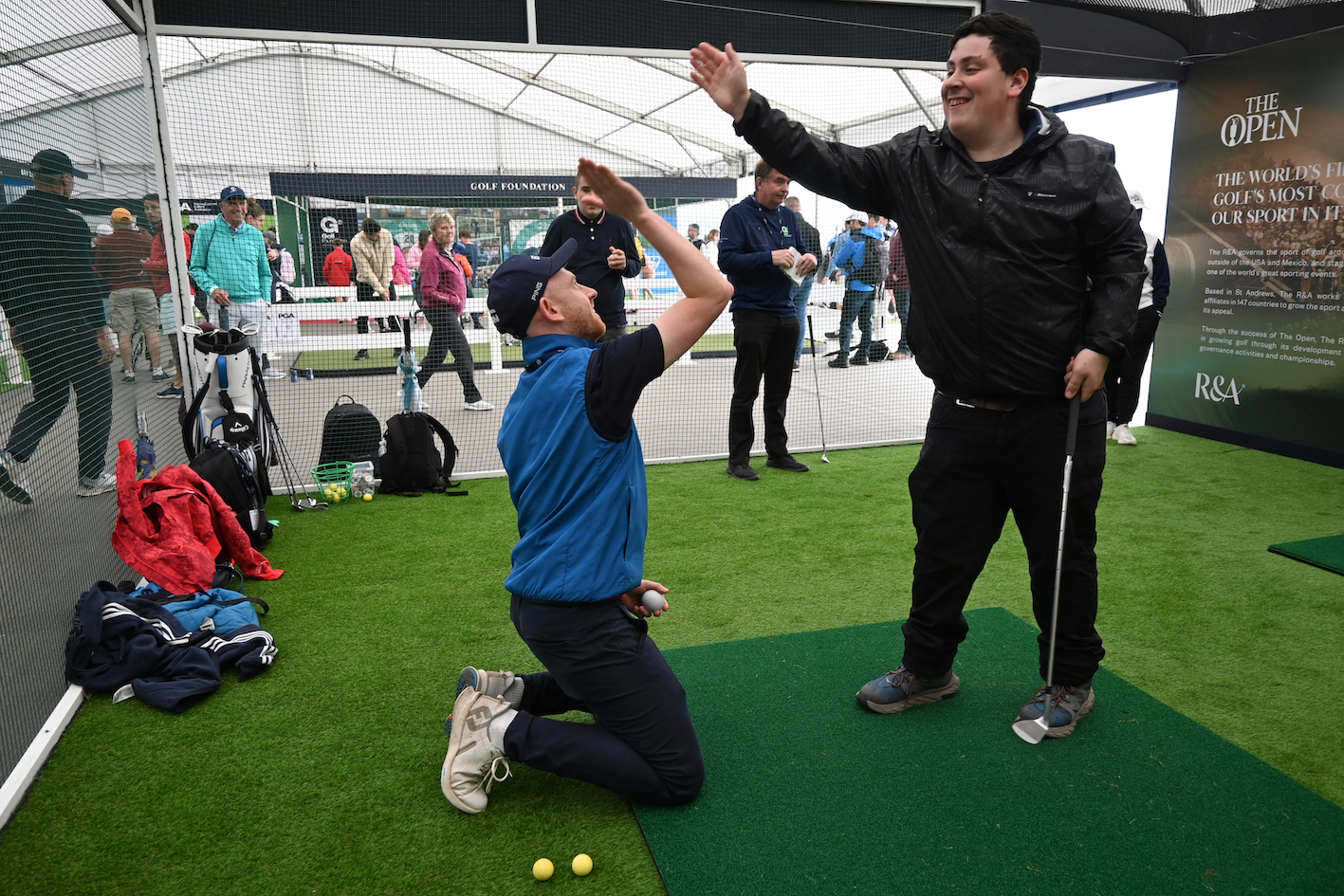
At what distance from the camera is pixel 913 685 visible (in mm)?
2664

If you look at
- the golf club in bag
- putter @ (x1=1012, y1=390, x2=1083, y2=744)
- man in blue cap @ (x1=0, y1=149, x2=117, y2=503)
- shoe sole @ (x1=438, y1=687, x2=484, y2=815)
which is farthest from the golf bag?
putter @ (x1=1012, y1=390, x2=1083, y2=744)

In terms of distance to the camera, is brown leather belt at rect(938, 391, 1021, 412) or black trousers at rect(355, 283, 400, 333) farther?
black trousers at rect(355, 283, 400, 333)

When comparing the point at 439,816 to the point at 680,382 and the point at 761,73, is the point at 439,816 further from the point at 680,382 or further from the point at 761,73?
the point at 761,73

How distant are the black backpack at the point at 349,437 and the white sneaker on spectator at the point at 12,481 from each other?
2226mm

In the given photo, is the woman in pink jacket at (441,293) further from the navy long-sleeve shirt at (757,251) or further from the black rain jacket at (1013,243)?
the black rain jacket at (1013,243)

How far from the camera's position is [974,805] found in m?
2.18

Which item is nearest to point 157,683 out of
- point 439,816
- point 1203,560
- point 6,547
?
point 6,547

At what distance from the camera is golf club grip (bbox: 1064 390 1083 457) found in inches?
88.5

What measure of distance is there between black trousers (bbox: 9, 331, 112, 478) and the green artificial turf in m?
0.95

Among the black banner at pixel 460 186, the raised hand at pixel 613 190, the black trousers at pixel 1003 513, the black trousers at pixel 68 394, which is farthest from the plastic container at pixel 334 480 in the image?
the black banner at pixel 460 186

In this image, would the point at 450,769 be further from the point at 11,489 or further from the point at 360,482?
the point at 360,482

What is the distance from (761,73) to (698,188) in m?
1.94

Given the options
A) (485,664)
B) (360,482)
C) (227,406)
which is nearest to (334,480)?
(360,482)

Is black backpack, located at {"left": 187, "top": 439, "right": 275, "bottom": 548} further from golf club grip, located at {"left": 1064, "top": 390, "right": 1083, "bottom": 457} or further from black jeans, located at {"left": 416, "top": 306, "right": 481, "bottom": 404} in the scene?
golf club grip, located at {"left": 1064, "top": 390, "right": 1083, "bottom": 457}
